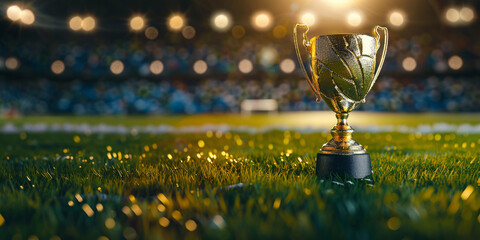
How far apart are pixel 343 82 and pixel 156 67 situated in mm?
21470

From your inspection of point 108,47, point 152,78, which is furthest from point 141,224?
point 108,47

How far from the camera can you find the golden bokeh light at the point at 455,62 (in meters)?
21.5

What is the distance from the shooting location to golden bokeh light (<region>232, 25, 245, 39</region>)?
77.7 feet

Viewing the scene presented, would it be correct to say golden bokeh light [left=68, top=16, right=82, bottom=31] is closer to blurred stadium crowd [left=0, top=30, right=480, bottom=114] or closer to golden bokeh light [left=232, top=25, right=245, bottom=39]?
blurred stadium crowd [left=0, top=30, right=480, bottom=114]

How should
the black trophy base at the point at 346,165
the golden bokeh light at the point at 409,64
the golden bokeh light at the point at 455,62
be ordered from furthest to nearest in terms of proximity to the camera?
the golden bokeh light at the point at 409,64 < the golden bokeh light at the point at 455,62 < the black trophy base at the point at 346,165

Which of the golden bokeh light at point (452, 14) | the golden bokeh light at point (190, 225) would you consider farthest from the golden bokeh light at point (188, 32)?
the golden bokeh light at point (190, 225)

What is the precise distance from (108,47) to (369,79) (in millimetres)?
23646

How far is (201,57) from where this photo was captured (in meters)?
23.4

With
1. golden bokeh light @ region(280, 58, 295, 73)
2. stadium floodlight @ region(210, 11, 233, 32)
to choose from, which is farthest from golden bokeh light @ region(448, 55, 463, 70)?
stadium floodlight @ region(210, 11, 233, 32)

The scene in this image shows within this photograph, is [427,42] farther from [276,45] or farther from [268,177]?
[268,177]

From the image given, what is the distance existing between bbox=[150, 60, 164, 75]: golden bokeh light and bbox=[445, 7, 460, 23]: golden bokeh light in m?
16.0

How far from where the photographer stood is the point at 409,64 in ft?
72.4

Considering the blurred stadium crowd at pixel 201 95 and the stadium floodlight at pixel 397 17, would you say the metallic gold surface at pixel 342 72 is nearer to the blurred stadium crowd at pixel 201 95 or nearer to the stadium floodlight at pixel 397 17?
the stadium floodlight at pixel 397 17

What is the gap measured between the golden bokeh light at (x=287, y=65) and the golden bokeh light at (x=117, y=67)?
953 cm
